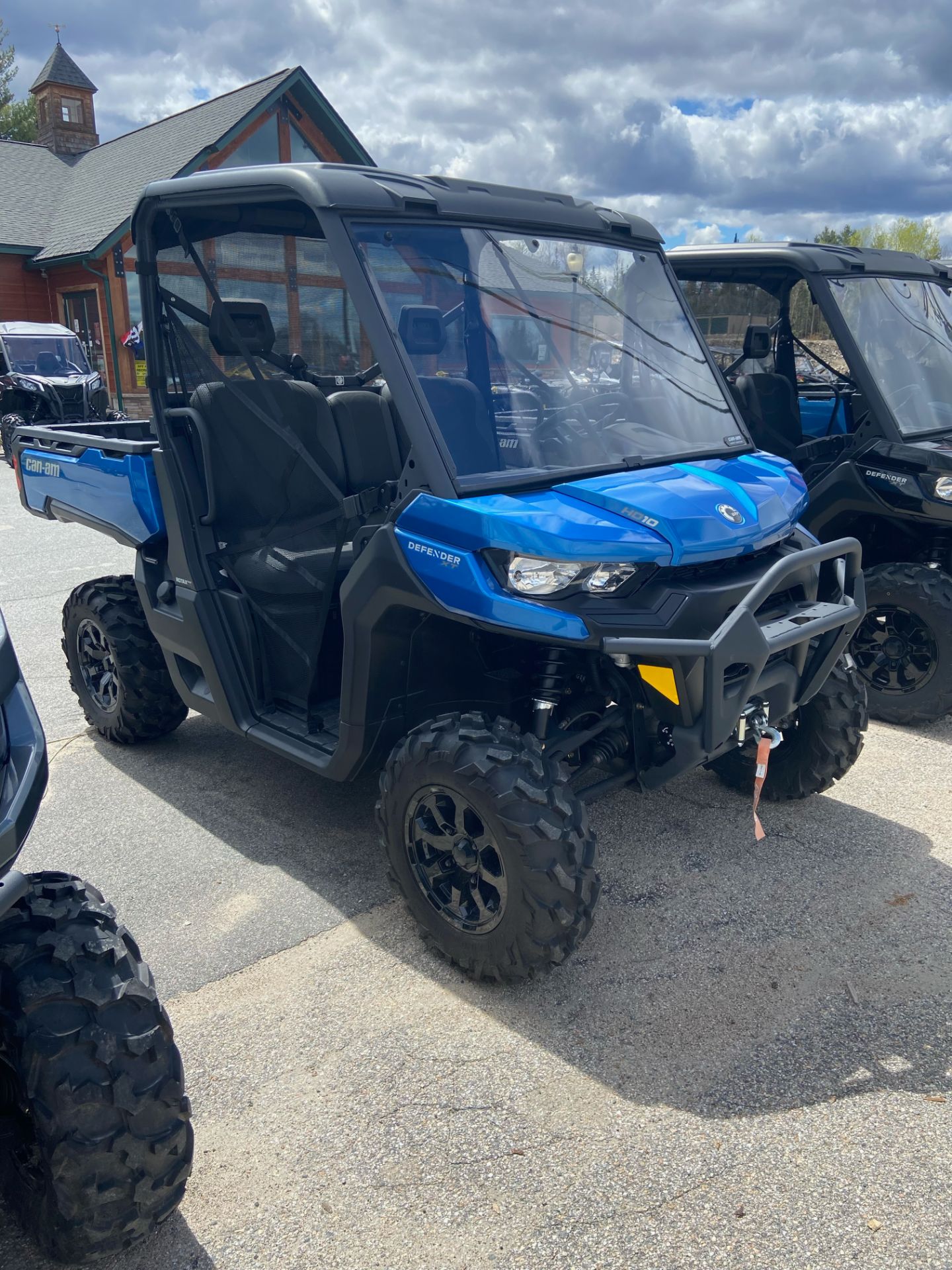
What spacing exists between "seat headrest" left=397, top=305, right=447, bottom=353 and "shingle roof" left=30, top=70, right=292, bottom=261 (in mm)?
21002

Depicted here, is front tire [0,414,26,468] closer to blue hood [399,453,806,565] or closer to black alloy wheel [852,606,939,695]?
black alloy wheel [852,606,939,695]

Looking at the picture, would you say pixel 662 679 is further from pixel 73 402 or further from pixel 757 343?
pixel 73 402

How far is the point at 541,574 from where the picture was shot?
9.16ft

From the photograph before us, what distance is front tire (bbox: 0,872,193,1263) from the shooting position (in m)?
1.87

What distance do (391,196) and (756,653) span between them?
1.69 meters

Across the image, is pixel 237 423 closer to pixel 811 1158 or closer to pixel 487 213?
pixel 487 213

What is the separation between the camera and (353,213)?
2.94 meters

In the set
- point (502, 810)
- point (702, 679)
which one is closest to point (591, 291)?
point (702, 679)

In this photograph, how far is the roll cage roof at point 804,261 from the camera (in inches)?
208

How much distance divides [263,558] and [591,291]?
5.18 ft

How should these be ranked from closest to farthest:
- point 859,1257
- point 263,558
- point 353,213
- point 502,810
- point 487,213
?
1. point 859,1257
2. point 502,810
3. point 353,213
4. point 487,213
5. point 263,558

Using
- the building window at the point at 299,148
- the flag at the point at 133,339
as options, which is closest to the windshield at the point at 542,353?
the flag at the point at 133,339

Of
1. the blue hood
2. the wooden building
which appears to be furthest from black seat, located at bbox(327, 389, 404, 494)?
the wooden building

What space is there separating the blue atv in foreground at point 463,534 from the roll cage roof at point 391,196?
1 cm
